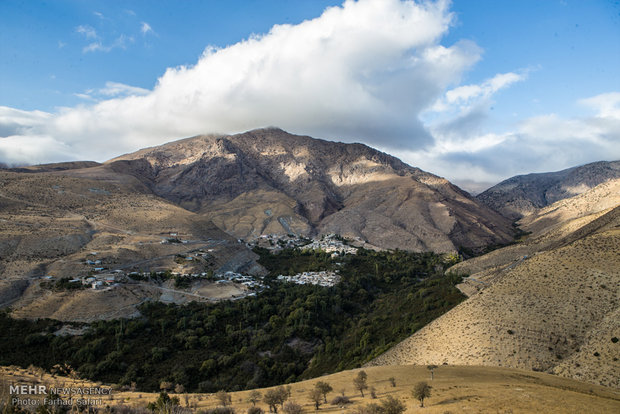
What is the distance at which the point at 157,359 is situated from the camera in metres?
43.8

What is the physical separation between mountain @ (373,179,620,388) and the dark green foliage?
926 centimetres

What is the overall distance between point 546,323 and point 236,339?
39719 millimetres

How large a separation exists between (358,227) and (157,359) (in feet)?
364

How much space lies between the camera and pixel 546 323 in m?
31.0

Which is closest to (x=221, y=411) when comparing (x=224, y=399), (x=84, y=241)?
(x=224, y=399)

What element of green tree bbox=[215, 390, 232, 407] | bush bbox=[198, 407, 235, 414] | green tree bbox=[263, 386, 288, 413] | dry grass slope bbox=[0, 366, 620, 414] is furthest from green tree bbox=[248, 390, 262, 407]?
bush bbox=[198, 407, 235, 414]

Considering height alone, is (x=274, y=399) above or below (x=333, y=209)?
below

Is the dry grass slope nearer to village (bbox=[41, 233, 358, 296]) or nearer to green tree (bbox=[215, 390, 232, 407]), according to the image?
green tree (bbox=[215, 390, 232, 407])

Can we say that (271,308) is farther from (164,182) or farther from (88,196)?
(164,182)

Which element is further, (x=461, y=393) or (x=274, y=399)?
(x=274, y=399)

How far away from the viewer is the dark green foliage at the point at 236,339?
41.0 m

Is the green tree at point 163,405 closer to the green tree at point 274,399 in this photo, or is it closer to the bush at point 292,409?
the green tree at point 274,399

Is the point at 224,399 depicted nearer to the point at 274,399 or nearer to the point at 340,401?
the point at 274,399

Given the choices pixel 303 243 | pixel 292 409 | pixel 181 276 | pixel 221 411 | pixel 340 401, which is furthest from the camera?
pixel 303 243
